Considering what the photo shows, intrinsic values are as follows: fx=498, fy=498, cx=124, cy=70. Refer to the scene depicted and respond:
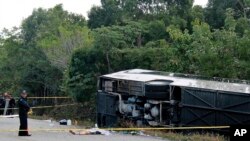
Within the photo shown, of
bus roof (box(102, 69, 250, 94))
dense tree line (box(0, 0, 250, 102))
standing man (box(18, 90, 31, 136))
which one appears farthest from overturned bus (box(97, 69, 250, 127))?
standing man (box(18, 90, 31, 136))

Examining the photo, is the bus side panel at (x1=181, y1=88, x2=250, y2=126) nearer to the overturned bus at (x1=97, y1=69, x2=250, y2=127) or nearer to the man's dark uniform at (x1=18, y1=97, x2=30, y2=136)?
the overturned bus at (x1=97, y1=69, x2=250, y2=127)

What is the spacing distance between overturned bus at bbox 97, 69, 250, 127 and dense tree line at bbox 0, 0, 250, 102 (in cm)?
406

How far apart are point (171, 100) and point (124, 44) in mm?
14062

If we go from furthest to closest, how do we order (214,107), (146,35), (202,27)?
(146,35) → (202,27) → (214,107)

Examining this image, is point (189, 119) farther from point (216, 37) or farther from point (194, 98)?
point (216, 37)

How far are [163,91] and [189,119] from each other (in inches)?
62.2

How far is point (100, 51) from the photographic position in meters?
32.9

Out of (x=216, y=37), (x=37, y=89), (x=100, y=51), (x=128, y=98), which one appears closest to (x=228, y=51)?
(x=216, y=37)

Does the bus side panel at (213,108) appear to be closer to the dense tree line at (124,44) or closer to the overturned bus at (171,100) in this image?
the overturned bus at (171,100)

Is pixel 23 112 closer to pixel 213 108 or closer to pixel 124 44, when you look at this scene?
pixel 213 108

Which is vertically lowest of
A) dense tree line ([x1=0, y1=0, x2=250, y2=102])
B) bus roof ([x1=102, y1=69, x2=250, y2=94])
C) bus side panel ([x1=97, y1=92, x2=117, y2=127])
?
bus side panel ([x1=97, y1=92, x2=117, y2=127])

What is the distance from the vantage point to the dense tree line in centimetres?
2505

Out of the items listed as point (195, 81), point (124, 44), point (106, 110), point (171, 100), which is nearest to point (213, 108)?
point (171, 100)

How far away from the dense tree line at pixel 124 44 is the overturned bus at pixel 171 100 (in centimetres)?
406
